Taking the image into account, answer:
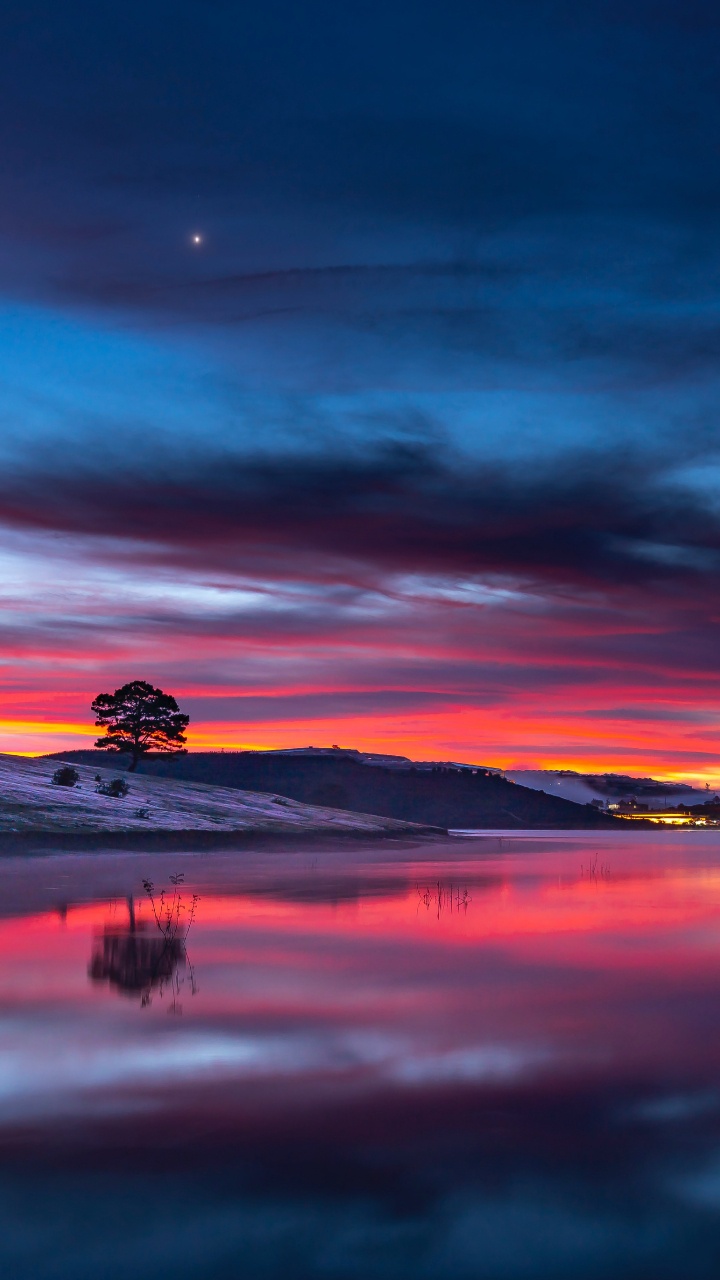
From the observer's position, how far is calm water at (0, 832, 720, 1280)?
8.73m

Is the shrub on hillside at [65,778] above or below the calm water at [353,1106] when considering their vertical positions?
above

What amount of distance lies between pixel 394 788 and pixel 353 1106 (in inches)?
6839

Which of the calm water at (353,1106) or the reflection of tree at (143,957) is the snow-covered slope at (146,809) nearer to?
the reflection of tree at (143,957)

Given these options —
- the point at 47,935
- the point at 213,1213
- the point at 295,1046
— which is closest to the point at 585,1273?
the point at 213,1213

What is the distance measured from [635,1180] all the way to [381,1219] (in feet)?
8.16

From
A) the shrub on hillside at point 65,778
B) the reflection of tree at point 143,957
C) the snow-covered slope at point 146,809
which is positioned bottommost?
the reflection of tree at point 143,957

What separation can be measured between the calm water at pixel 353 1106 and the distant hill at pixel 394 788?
502 feet

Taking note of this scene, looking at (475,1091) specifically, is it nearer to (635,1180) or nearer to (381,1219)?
(635,1180)

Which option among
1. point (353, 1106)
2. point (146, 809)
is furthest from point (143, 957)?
point (146, 809)

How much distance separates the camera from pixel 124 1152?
34.4 feet

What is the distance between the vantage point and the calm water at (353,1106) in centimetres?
873

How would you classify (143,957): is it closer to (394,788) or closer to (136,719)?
(136,719)

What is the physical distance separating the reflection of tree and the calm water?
13cm

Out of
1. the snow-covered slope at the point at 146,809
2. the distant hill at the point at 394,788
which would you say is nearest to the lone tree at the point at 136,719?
the snow-covered slope at the point at 146,809
